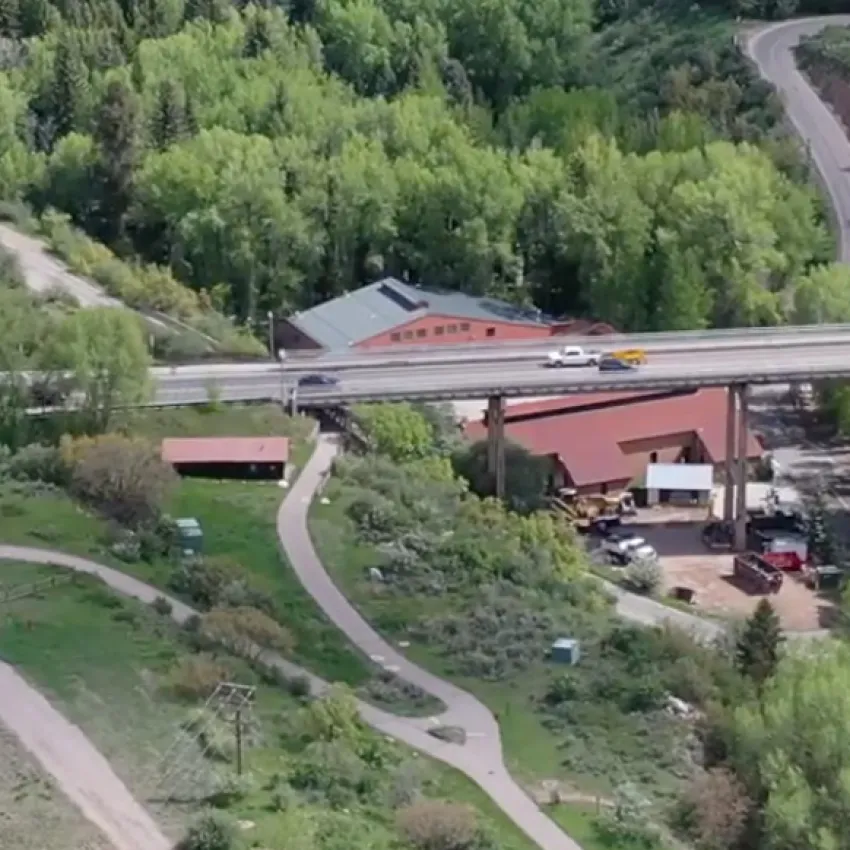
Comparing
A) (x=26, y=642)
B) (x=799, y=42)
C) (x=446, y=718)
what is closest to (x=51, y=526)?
(x=26, y=642)

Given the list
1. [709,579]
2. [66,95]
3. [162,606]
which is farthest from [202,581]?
[66,95]

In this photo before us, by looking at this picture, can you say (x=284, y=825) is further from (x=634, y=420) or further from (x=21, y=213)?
(x=21, y=213)

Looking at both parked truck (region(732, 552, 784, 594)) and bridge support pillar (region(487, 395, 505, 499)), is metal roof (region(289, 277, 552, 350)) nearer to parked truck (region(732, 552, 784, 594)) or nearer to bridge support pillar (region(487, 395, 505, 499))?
bridge support pillar (region(487, 395, 505, 499))

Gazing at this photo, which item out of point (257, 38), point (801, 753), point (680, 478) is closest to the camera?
point (801, 753)

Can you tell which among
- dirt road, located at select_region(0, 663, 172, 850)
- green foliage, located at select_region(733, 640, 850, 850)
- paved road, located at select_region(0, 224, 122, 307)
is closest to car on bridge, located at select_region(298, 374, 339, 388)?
paved road, located at select_region(0, 224, 122, 307)

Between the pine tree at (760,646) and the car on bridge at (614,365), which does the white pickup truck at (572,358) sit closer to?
the car on bridge at (614,365)

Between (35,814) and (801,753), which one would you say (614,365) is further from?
(35,814)
